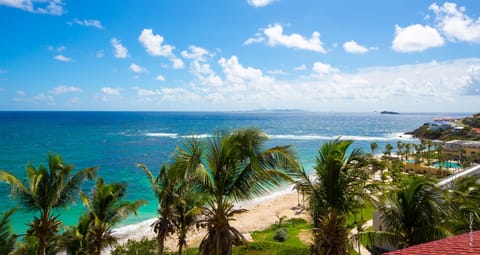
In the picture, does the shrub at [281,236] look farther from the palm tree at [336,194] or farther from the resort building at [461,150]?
the resort building at [461,150]

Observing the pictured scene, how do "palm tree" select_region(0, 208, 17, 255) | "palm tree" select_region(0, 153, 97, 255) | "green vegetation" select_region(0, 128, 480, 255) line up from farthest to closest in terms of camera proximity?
"palm tree" select_region(0, 208, 17, 255) → "palm tree" select_region(0, 153, 97, 255) → "green vegetation" select_region(0, 128, 480, 255)

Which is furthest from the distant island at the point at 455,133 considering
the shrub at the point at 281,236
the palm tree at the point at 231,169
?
the palm tree at the point at 231,169

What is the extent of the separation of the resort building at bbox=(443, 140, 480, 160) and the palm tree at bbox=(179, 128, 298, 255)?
66.7 m

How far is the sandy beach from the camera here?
89.5ft

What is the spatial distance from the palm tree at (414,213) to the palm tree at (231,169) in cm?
343

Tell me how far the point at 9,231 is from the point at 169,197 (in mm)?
5709

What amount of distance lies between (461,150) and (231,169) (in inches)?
2797

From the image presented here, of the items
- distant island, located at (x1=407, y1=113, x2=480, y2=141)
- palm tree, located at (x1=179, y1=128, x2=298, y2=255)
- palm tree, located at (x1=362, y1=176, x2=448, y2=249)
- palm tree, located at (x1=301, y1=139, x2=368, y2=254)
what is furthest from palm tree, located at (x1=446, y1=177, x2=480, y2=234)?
distant island, located at (x1=407, y1=113, x2=480, y2=141)

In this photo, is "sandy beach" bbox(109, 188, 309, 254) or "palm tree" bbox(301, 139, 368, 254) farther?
"sandy beach" bbox(109, 188, 309, 254)

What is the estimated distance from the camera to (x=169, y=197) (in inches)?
492

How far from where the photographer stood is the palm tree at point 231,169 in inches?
278

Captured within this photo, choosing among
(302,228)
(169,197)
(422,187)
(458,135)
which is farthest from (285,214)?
(458,135)

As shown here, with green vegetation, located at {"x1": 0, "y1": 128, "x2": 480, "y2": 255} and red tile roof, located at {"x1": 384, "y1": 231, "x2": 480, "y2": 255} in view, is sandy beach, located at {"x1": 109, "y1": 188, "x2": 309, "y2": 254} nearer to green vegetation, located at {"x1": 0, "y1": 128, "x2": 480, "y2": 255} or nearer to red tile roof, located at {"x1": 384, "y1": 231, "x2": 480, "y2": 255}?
green vegetation, located at {"x1": 0, "y1": 128, "x2": 480, "y2": 255}

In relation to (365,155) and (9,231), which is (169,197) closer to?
(9,231)
